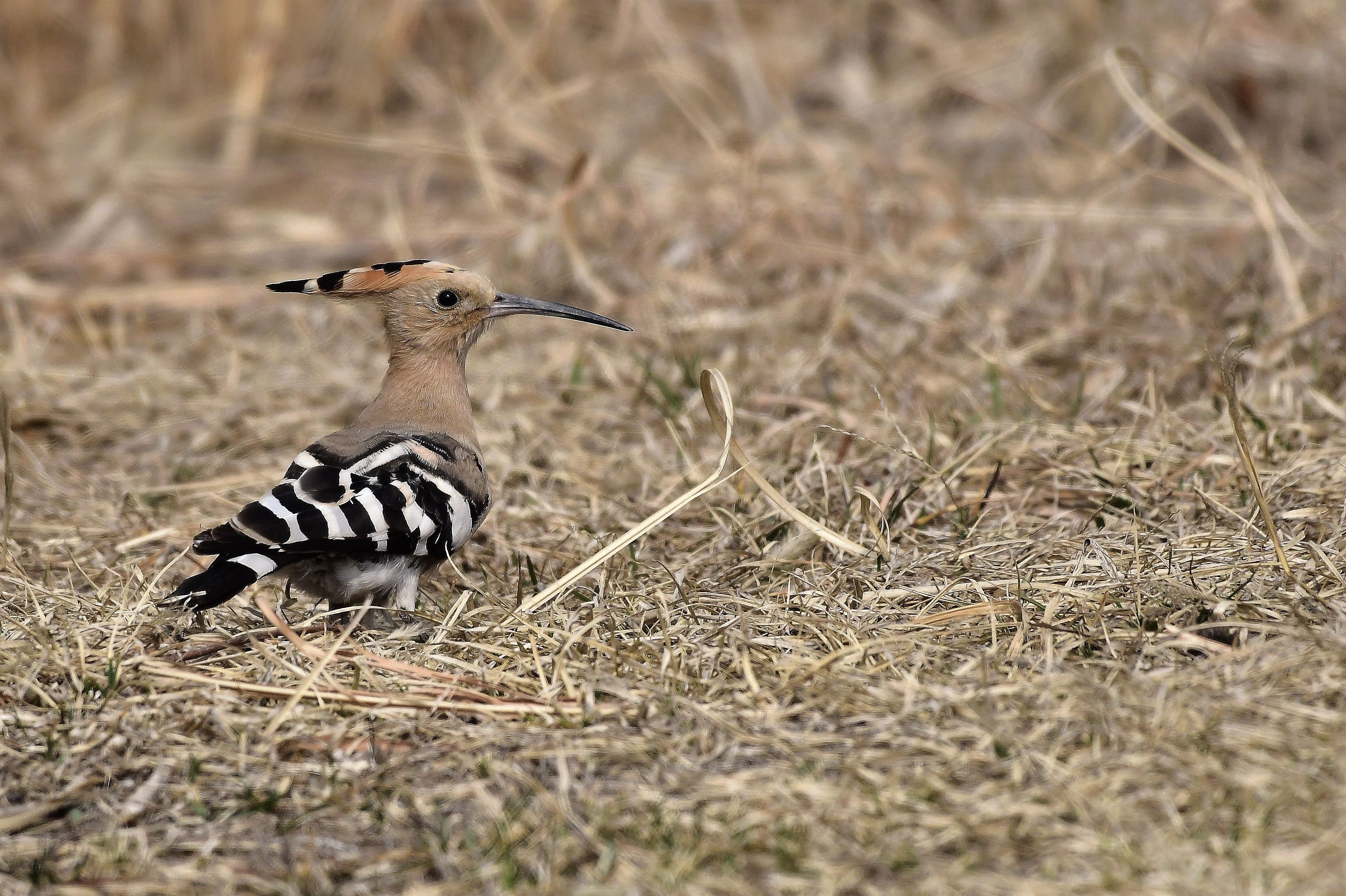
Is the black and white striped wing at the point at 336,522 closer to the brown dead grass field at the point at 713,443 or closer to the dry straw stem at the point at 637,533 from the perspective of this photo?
the brown dead grass field at the point at 713,443

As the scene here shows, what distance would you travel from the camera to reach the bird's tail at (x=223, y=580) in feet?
7.81

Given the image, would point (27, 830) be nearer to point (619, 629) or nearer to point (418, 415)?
point (619, 629)

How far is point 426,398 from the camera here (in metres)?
3.19

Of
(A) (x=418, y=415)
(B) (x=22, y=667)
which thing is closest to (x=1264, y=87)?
(A) (x=418, y=415)

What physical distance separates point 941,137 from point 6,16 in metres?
4.18

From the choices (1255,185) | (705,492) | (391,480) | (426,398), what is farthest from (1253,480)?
(1255,185)

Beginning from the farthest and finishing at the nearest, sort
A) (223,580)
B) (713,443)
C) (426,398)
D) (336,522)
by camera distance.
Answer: (713,443) → (426,398) → (336,522) → (223,580)

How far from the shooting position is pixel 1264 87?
6.00m

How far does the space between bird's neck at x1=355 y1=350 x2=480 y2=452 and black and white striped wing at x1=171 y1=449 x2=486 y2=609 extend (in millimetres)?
296

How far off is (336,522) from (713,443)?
4.30 ft

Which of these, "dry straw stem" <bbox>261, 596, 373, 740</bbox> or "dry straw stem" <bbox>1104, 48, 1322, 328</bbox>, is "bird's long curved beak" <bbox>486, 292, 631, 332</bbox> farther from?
"dry straw stem" <bbox>1104, 48, 1322, 328</bbox>

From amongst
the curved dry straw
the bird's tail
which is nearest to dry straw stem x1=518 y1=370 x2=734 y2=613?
the curved dry straw

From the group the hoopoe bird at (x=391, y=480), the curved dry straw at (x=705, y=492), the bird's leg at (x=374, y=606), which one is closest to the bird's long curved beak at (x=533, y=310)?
the hoopoe bird at (x=391, y=480)

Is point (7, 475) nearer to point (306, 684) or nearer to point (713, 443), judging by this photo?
point (306, 684)
